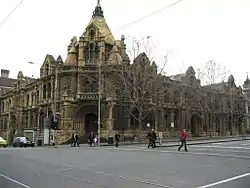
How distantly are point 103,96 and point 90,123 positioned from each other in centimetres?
540

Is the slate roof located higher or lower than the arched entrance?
higher

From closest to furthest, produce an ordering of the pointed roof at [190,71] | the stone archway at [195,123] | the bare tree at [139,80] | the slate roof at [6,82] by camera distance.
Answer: the bare tree at [139,80]
the stone archway at [195,123]
the pointed roof at [190,71]
the slate roof at [6,82]

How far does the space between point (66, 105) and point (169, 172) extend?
135 ft

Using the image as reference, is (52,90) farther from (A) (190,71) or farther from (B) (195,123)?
(B) (195,123)

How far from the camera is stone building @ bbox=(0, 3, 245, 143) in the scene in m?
53.6

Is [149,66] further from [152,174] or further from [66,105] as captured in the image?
[152,174]

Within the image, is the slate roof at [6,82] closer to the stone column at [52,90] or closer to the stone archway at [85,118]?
the stone column at [52,90]

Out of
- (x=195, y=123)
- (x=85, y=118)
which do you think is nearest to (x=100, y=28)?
(x=85, y=118)

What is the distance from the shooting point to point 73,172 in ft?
49.4

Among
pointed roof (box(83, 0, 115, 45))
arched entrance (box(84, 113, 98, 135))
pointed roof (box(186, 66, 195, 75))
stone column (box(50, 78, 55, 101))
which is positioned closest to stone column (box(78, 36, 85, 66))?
pointed roof (box(83, 0, 115, 45))

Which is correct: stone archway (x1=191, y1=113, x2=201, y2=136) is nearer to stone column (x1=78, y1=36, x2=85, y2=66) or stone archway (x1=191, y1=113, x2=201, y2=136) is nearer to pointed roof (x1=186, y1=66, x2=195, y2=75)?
pointed roof (x1=186, y1=66, x2=195, y2=75)

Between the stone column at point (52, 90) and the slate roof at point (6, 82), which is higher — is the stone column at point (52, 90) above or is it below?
below

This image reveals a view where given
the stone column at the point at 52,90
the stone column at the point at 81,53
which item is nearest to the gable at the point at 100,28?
the stone column at the point at 81,53

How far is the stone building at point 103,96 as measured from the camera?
53.6 meters
